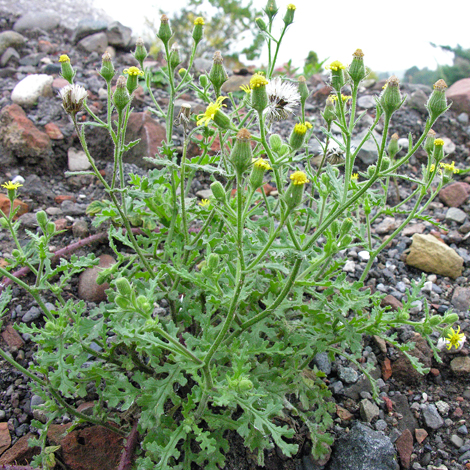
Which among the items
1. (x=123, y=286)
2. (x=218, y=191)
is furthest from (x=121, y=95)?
(x=123, y=286)

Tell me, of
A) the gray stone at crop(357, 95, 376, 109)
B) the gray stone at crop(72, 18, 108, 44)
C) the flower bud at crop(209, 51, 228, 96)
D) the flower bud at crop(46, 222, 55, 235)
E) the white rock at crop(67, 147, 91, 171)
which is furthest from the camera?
the gray stone at crop(72, 18, 108, 44)

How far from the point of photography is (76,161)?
189 inches

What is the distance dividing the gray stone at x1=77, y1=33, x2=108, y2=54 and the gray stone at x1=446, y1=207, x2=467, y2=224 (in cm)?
578

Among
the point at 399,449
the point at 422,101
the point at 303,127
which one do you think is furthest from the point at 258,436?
the point at 422,101

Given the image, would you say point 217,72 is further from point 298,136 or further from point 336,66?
point 298,136

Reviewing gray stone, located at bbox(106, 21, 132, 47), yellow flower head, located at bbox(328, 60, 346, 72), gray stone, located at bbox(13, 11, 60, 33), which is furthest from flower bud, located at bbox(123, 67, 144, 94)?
gray stone, located at bbox(13, 11, 60, 33)

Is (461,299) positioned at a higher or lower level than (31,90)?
lower

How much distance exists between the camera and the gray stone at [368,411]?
9.68 ft

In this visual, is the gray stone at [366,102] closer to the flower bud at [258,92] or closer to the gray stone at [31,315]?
the flower bud at [258,92]

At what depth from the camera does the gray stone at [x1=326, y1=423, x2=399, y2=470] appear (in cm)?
258

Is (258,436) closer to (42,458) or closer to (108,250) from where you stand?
(42,458)

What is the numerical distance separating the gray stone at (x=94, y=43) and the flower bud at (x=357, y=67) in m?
5.98

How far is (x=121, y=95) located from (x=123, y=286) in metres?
1.17

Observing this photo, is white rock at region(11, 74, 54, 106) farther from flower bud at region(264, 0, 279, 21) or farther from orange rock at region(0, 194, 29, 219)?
flower bud at region(264, 0, 279, 21)
